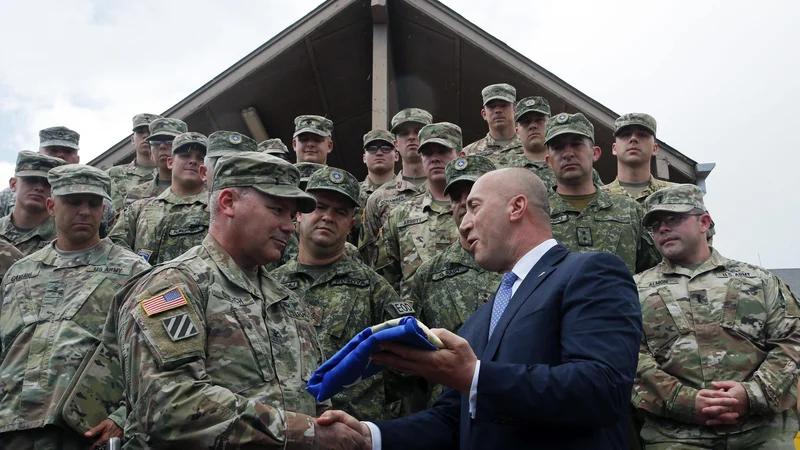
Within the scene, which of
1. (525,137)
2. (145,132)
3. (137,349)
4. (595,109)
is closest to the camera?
(137,349)

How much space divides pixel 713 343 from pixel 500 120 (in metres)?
3.47

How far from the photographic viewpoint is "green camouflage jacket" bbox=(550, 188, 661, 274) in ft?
17.3

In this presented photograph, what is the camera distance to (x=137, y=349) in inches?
113

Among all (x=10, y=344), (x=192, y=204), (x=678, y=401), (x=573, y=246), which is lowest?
(x=678, y=401)

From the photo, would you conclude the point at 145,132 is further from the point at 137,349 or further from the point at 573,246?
the point at 137,349

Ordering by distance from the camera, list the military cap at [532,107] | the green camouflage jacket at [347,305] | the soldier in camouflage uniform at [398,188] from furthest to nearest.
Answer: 1. the military cap at [532,107]
2. the soldier in camouflage uniform at [398,188]
3. the green camouflage jacket at [347,305]

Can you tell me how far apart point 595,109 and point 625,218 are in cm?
430

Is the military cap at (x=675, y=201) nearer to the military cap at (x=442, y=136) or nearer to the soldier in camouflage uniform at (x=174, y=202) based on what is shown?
the military cap at (x=442, y=136)

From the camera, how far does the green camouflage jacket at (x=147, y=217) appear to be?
18.8 feet

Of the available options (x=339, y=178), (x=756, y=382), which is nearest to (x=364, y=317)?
(x=339, y=178)

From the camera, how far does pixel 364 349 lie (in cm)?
267

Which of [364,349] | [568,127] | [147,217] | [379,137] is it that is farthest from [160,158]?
[364,349]

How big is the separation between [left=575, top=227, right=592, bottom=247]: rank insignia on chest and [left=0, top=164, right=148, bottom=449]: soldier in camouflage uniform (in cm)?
286

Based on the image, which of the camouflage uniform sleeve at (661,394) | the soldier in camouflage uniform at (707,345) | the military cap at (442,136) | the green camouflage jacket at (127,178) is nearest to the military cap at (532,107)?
the military cap at (442,136)
